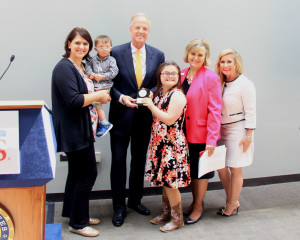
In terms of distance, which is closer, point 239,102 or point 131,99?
point 131,99

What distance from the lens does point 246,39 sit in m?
3.06

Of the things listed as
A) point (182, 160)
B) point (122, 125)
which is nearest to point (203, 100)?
point (182, 160)

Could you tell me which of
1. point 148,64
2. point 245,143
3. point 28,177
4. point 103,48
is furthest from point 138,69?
point 28,177

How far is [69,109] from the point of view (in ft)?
6.44

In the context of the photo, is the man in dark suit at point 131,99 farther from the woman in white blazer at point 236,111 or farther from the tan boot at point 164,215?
the woman in white blazer at point 236,111

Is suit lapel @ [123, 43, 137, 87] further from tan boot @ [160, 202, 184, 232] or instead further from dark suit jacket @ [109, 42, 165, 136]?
tan boot @ [160, 202, 184, 232]

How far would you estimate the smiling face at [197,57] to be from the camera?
7.30 ft

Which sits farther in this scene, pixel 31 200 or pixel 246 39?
pixel 246 39

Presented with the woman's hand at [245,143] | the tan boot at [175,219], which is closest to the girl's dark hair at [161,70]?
the woman's hand at [245,143]

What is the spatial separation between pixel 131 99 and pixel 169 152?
0.49 metres

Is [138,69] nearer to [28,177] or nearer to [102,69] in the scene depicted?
[102,69]

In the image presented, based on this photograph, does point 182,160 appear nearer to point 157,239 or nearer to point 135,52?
point 157,239

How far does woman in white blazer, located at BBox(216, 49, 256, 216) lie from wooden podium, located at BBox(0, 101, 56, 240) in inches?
61.4

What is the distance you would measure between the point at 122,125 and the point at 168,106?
0.44m
